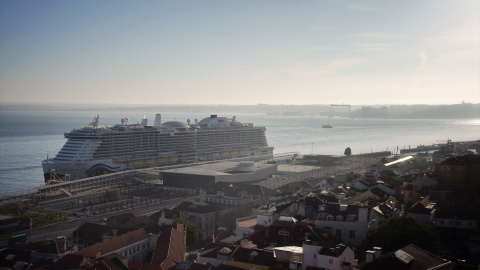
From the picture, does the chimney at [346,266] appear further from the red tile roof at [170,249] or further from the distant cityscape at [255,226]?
the red tile roof at [170,249]

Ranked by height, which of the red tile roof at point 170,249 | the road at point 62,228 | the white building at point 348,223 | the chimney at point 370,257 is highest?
the chimney at point 370,257

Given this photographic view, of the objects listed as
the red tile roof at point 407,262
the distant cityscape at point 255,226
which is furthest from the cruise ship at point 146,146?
the red tile roof at point 407,262

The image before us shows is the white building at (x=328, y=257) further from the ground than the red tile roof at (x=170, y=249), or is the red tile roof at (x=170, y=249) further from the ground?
the white building at (x=328, y=257)

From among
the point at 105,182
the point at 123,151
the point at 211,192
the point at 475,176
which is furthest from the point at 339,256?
the point at 123,151

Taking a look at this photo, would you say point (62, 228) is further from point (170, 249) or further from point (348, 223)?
point (348, 223)

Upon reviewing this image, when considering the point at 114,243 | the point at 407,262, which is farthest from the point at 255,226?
the point at 407,262

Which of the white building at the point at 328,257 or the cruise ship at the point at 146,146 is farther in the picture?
the cruise ship at the point at 146,146

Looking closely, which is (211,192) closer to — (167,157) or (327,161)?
(167,157)
